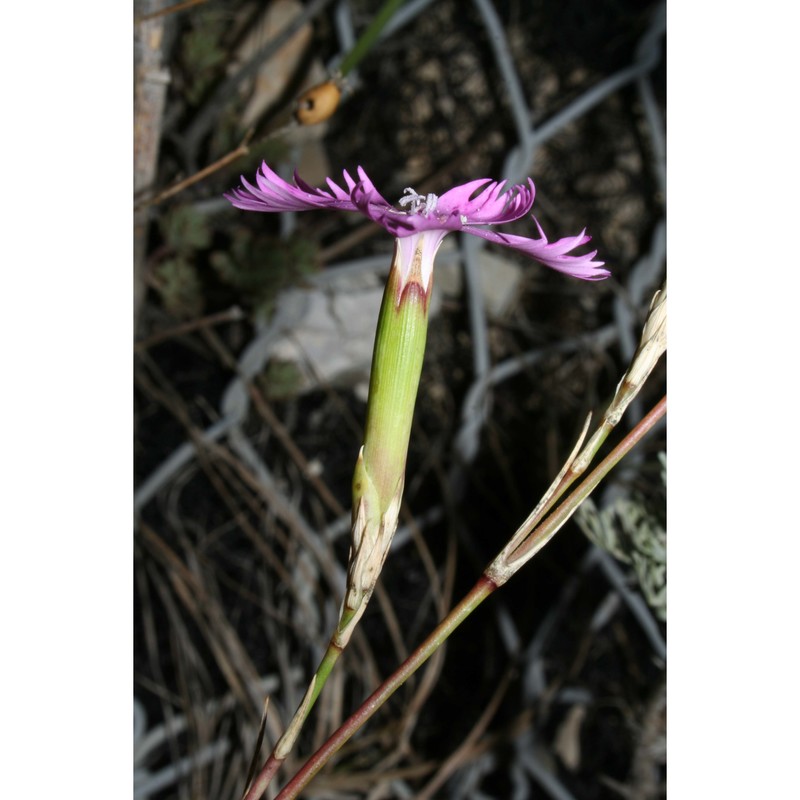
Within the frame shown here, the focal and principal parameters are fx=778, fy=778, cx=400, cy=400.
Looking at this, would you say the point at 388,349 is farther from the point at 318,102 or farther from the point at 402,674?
the point at 318,102

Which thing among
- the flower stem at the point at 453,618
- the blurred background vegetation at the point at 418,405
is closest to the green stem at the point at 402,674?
the flower stem at the point at 453,618

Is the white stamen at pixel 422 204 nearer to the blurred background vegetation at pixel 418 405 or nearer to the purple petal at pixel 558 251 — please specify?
the purple petal at pixel 558 251

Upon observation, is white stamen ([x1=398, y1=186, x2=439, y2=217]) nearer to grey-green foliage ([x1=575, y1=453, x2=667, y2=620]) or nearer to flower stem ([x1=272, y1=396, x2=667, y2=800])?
flower stem ([x1=272, y1=396, x2=667, y2=800])

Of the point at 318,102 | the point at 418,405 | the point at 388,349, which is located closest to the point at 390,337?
the point at 388,349

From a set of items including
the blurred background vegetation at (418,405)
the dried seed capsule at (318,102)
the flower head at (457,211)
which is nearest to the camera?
the flower head at (457,211)

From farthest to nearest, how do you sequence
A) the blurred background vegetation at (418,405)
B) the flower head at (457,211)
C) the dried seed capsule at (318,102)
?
A: the blurred background vegetation at (418,405) → the dried seed capsule at (318,102) → the flower head at (457,211)
